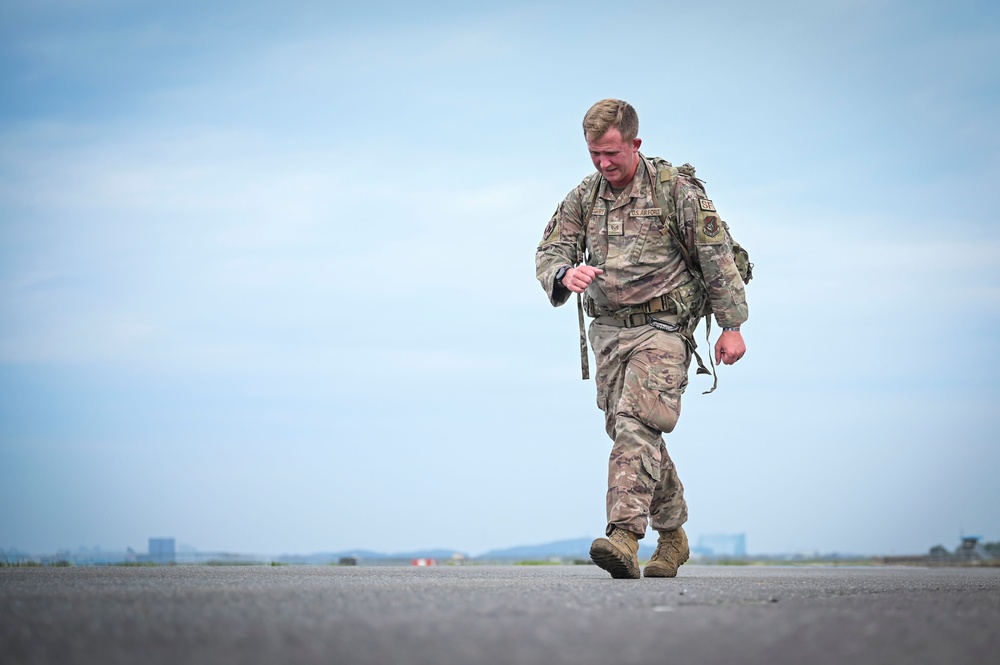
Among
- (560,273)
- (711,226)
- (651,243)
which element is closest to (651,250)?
(651,243)

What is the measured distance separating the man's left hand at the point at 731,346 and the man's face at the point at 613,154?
109cm

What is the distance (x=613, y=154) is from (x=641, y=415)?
4.75 ft

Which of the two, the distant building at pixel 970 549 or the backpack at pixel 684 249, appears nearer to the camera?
the backpack at pixel 684 249

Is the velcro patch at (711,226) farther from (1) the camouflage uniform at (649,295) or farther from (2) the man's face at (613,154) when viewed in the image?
(2) the man's face at (613,154)

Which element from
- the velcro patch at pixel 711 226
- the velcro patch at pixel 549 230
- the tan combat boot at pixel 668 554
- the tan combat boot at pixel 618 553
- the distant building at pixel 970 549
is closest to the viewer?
the tan combat boot at pixel 618 553

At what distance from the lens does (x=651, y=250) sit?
6309mm

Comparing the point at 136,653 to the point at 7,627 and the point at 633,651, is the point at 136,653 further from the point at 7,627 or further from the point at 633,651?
the point at 633,651

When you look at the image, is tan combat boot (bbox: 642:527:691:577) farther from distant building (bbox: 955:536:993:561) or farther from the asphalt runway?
distant building (bbox: 955:536:993:561)

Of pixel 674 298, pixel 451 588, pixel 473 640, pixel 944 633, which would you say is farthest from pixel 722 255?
pixel 473 640

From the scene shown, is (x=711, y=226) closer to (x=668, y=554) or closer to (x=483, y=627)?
(x=668, y=554)

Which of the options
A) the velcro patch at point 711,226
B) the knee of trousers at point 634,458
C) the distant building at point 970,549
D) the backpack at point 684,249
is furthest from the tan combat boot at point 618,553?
the distant building at point 970,549

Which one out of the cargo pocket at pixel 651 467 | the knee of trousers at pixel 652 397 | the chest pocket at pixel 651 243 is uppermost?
the chest pocket at pixel 651 243

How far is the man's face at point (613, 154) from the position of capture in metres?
6.14

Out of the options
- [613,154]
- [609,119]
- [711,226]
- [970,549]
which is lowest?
[970,549]
